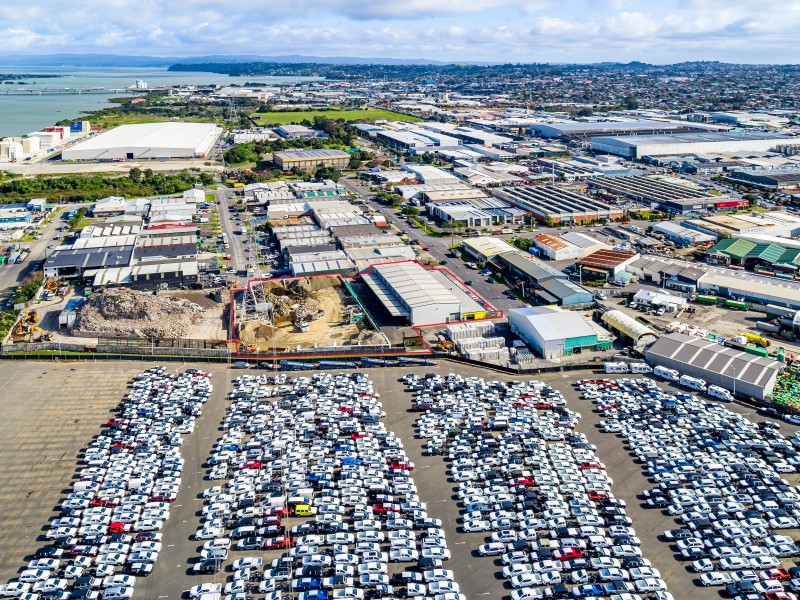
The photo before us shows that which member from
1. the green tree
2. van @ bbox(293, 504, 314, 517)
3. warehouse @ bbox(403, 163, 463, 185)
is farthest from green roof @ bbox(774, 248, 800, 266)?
the green tree

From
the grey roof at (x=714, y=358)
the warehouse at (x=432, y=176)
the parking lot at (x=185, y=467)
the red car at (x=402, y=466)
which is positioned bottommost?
the parking lot at (x=185, y=467)

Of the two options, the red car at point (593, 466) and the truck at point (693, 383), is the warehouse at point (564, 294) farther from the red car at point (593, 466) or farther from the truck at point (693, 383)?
the red car at point (593, 466)

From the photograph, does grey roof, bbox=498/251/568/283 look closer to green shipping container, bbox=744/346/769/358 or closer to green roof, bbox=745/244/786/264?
green shipping container, bbox=744/346/769/358

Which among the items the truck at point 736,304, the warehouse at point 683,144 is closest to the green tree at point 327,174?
the warehouse at point 683,144

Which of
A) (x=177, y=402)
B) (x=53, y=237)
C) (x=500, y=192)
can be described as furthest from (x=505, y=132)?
(x=177, y=402)

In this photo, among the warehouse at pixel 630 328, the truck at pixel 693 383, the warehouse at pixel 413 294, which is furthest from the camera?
the warehouse at pixel 413 294

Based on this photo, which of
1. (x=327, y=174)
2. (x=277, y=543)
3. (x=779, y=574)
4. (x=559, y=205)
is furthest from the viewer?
(x=327, y=174)

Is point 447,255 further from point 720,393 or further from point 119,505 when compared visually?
point 119,505

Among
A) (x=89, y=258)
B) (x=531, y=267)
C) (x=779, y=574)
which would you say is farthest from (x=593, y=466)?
(x=89, y=258)
